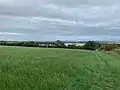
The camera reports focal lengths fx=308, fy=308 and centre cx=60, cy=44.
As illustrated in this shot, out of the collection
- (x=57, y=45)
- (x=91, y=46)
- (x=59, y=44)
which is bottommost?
(x=91, y=46)

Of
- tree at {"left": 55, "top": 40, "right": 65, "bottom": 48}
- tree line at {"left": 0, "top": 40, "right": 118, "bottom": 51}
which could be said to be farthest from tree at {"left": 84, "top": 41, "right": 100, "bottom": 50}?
tree at {"left": 55, "top": 40, "right": 65, "bottom": 48}

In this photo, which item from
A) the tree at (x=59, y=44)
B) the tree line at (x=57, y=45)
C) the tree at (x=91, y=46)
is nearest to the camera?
the tree line at (x=57, y=45)

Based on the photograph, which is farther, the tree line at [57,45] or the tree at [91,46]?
the tree at [91,46]

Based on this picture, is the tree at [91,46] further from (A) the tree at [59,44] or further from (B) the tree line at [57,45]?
(A) the tree at [59,44]

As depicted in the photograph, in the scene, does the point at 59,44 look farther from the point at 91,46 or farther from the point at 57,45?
the point at 91,46

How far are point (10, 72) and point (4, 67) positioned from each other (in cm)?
171

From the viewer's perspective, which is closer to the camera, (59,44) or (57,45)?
(57,45)

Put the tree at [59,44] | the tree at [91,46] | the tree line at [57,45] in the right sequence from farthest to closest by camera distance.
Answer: the tree at [91,46]
the tree at [59,44]
the tree line at [57,45]

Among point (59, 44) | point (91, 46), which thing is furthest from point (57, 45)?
point (91, 46)

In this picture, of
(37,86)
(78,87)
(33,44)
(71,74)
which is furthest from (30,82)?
(33,44)

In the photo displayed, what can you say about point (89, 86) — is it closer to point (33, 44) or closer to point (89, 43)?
point (33, 44)

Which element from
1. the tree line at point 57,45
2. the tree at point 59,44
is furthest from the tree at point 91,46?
the tree at point 59,44

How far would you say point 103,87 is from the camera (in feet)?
64.4

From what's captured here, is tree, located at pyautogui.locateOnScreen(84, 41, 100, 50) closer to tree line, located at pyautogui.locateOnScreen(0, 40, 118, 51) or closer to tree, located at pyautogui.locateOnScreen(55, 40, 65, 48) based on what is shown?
tree line, located at pyautogui.locateOnScreen(0, 40, 118, 51)
